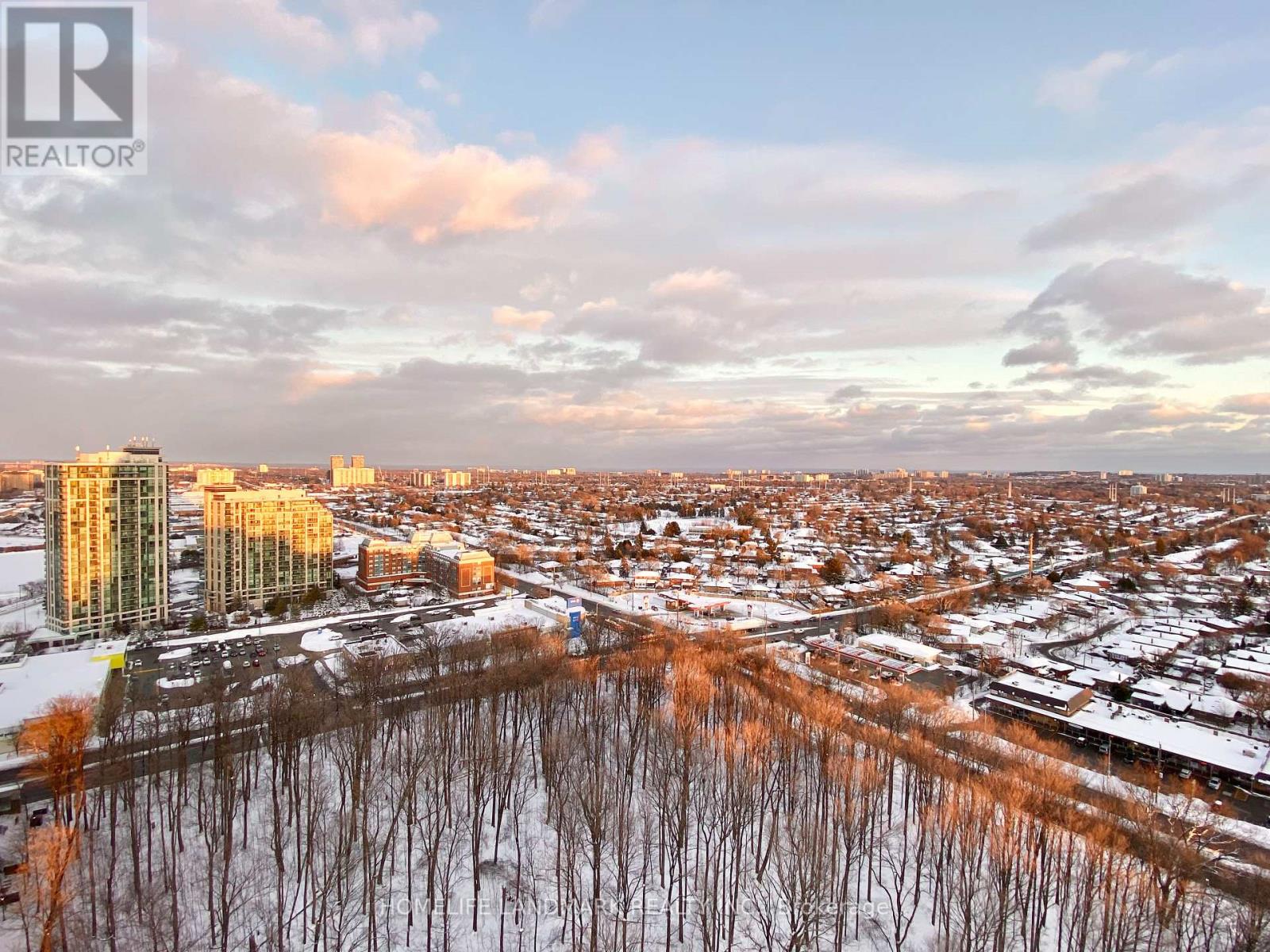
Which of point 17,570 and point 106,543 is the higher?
point 106,543

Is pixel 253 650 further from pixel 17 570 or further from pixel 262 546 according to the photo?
pixel 17 570

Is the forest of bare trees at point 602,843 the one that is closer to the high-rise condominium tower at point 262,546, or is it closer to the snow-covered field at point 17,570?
the high-rise condominium tower at point 262,546

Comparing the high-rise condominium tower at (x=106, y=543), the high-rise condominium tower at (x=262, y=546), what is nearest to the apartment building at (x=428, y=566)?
the high-rise condominium tower at (x=262, y=546)

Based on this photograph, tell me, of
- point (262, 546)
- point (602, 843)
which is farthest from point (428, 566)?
point (602, 843)

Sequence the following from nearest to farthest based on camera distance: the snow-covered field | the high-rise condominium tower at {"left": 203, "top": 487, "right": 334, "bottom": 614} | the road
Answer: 1. the road
2. the high-rise condominium tower at {"left": 203, "top": 487, "right": 334, "bottom": 614}
3. the snow-covered field

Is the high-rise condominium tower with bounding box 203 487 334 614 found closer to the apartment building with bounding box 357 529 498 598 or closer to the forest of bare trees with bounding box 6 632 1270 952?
the apartment building with bounding box 357 529 498 598

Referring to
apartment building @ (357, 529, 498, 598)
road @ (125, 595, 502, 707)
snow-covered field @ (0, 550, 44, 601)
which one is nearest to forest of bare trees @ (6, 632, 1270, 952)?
road @ (125, 595, 502, 707)
